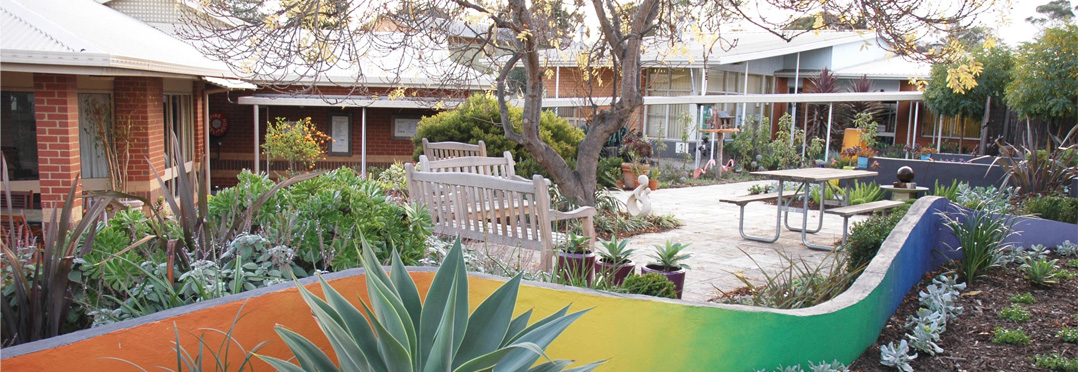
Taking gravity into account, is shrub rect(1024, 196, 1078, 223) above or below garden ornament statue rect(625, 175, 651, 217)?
above

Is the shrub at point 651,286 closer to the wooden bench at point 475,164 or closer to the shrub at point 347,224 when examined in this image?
the shrub at point 347,224

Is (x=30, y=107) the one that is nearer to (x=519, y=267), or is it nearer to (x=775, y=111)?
(x=519, y=267)

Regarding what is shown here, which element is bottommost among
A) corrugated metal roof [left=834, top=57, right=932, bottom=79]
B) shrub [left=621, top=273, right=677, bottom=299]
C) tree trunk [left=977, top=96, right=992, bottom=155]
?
shrub [left=621, top=273, right=677, bottom=299]

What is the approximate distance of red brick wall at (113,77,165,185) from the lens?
31.3 feet

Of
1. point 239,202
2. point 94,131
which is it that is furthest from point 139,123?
point 239,202

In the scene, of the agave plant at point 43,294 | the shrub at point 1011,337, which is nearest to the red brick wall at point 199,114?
the agave plant at point 43,294

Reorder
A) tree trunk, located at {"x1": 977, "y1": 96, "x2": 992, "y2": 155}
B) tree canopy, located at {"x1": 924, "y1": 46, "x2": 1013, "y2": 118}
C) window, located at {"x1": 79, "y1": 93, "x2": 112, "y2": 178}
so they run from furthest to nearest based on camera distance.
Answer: tree trunk, located at {"x1": 977, "y1": 96, "x2": 992, "y2": 155}
tree canopy, located at {"x1": 924, "y1": 46, "x2": 1013, "y2": 118}
window, located at {"x1": 79, "y1": 93, "x2": 112, "y2": 178}

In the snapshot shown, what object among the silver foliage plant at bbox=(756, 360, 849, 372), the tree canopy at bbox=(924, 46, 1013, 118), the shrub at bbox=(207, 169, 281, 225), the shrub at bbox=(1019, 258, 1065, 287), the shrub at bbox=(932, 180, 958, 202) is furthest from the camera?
the tree canopy at bbox=(924, 46, 1013, 118)

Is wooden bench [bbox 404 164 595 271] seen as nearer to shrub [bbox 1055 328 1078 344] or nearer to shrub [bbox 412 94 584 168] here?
shrub [bbox 1055 328 1078 344]

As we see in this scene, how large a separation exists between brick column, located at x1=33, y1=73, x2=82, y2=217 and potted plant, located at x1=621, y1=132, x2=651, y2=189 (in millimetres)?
8982

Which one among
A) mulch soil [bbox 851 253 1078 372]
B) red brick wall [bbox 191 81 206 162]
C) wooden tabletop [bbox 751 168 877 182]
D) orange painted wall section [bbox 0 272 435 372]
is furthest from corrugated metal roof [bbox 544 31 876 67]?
orange painted wall section [bbox 0 272 435 372]

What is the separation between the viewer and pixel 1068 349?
3.79 meters

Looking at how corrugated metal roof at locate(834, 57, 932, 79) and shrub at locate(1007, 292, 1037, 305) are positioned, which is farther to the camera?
corrugated metal roof at locate(834, 57, 932, 79)

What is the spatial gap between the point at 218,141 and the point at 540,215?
43.3 ft
